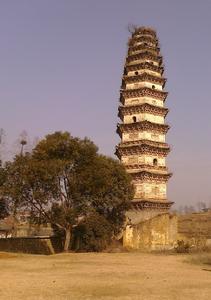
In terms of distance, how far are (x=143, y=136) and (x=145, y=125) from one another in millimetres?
999

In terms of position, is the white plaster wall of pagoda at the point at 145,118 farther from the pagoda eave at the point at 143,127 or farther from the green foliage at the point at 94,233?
the green foliage at the point at 94,233

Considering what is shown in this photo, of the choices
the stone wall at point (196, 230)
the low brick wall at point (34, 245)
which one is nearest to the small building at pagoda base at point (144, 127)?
the stone wall at point (196, 230)

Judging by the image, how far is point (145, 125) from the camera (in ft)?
119

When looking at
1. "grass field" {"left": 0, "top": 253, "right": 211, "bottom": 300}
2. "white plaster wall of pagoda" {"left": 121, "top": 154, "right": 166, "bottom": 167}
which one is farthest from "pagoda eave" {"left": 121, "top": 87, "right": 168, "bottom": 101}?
"grass field" {"left": 0, "top": 253, "right": 211, "bottom": 300}

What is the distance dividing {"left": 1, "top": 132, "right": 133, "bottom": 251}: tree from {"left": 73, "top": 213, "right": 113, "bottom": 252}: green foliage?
541 mm

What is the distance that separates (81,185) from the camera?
24.8 m

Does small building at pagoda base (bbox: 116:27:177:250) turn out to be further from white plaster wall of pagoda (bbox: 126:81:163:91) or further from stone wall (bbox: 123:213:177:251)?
stone wall (bbox: 123:213:177:251)

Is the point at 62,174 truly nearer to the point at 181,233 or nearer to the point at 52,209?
the point at 52,209

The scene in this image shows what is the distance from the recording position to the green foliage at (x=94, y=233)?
84.7 feet

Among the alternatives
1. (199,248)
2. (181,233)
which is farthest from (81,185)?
(181,233)

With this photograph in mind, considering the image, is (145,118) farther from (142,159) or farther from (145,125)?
(142,159)

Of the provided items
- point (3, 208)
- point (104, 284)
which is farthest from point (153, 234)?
point (104, 284)

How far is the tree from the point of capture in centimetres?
2478

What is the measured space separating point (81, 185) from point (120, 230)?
5042mm
